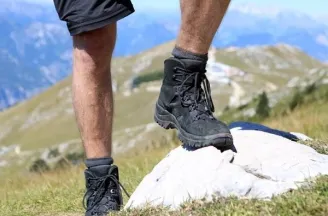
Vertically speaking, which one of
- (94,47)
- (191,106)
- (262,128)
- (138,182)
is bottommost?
(138,182)

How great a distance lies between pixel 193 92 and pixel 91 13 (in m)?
0.85

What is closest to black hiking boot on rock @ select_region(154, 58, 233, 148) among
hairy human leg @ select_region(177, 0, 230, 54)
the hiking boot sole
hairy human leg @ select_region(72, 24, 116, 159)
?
the hiking boot sole

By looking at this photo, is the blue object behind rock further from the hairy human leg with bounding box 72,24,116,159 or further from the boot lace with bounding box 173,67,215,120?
the hairy human leg with bounding box 72,24,116,159

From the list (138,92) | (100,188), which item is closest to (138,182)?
(100,188)

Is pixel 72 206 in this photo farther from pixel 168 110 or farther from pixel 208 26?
pixel 208 26

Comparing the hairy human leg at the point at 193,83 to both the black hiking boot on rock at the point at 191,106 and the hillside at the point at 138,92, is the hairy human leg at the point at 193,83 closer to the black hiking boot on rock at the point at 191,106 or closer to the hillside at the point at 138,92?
the black hiking boot on rock at the point at 191,106

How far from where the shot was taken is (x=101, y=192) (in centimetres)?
357

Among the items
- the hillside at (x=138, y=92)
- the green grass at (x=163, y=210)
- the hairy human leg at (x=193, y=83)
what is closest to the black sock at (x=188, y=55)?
the hairy human leg at (x=193, y=83)

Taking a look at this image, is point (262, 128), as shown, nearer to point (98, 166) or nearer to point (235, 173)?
point (235, 173)

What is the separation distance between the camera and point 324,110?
12.6 m

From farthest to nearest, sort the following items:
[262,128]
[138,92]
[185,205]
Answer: [138,92] → [262,128] → [185,205]

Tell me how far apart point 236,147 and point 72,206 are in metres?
1.92

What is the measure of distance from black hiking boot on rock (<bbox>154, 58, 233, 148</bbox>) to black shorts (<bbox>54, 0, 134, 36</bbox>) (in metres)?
0.53

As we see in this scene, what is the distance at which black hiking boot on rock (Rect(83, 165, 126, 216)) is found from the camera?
355 cm
